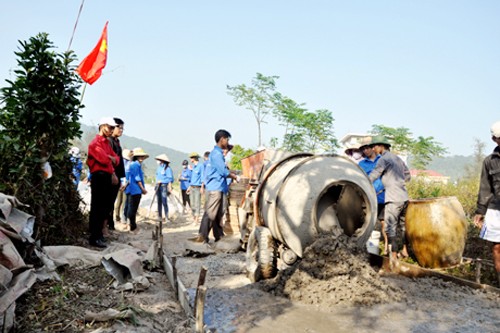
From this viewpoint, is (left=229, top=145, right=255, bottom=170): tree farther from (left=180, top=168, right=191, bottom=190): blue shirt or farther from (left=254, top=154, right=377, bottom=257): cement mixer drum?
(left=254, top=154, right=377, bottom=257): cement mixer drum

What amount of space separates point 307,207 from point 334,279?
794mm

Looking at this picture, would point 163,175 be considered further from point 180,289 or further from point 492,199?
point 492,199

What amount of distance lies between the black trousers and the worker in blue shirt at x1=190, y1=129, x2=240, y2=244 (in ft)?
5.99

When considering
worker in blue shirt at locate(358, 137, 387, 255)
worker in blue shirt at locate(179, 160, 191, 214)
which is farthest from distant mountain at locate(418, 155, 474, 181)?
worker in blue shirt at locate(358, 137, 387, 255)

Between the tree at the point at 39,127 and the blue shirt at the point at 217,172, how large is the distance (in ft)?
7.86

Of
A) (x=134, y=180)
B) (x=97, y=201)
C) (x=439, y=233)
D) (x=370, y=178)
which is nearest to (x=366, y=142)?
(x=370, y=178)

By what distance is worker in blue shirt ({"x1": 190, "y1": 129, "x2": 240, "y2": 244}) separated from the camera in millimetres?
7234

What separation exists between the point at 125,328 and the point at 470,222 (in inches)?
239

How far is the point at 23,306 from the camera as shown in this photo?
10.1ft

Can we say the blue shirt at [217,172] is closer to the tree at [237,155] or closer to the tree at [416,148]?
the tree at [237,155]

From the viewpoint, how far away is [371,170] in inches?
265

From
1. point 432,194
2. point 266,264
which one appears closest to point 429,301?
point 266,264

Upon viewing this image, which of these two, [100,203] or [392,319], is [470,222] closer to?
[392,319]

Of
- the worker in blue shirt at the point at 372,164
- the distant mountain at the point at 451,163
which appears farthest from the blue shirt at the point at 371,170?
the distant mountain at the point at 451,163
